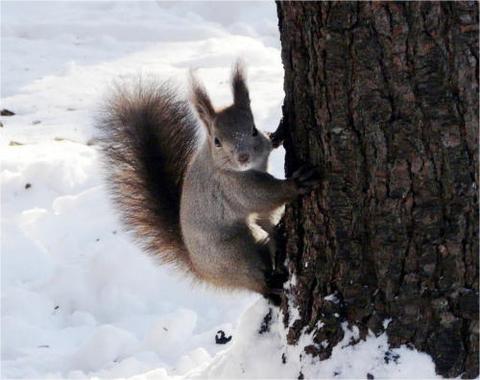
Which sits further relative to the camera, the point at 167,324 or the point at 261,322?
the point at 167,324

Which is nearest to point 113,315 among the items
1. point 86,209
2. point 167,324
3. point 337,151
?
point 167,324

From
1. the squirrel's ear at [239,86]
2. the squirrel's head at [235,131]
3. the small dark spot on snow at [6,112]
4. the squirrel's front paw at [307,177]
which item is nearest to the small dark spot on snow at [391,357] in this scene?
the squirrel's front paw at [307,177]

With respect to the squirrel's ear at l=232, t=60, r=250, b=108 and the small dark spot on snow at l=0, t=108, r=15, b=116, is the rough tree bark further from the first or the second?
the small dark spot on snow at l=0, t=108, r=15, b=116

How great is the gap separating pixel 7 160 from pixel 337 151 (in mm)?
2745

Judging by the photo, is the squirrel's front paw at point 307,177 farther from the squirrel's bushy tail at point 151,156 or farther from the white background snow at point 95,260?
the squirrel's bushy tail at point 151,156

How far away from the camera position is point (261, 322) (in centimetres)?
238

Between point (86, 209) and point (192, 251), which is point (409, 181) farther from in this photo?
point (86, 209)

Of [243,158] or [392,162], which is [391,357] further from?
[243,158]

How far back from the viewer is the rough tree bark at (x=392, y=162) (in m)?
1.82

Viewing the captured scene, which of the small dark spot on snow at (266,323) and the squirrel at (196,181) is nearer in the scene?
the small dark spot on snow at (266,323)

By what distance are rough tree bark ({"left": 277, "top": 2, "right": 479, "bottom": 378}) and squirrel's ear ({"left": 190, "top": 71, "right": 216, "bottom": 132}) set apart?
18.7 inches

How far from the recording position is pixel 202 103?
2.57m

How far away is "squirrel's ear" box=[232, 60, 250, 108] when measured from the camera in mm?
2484

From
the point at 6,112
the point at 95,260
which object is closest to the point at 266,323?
the point at 95,260
